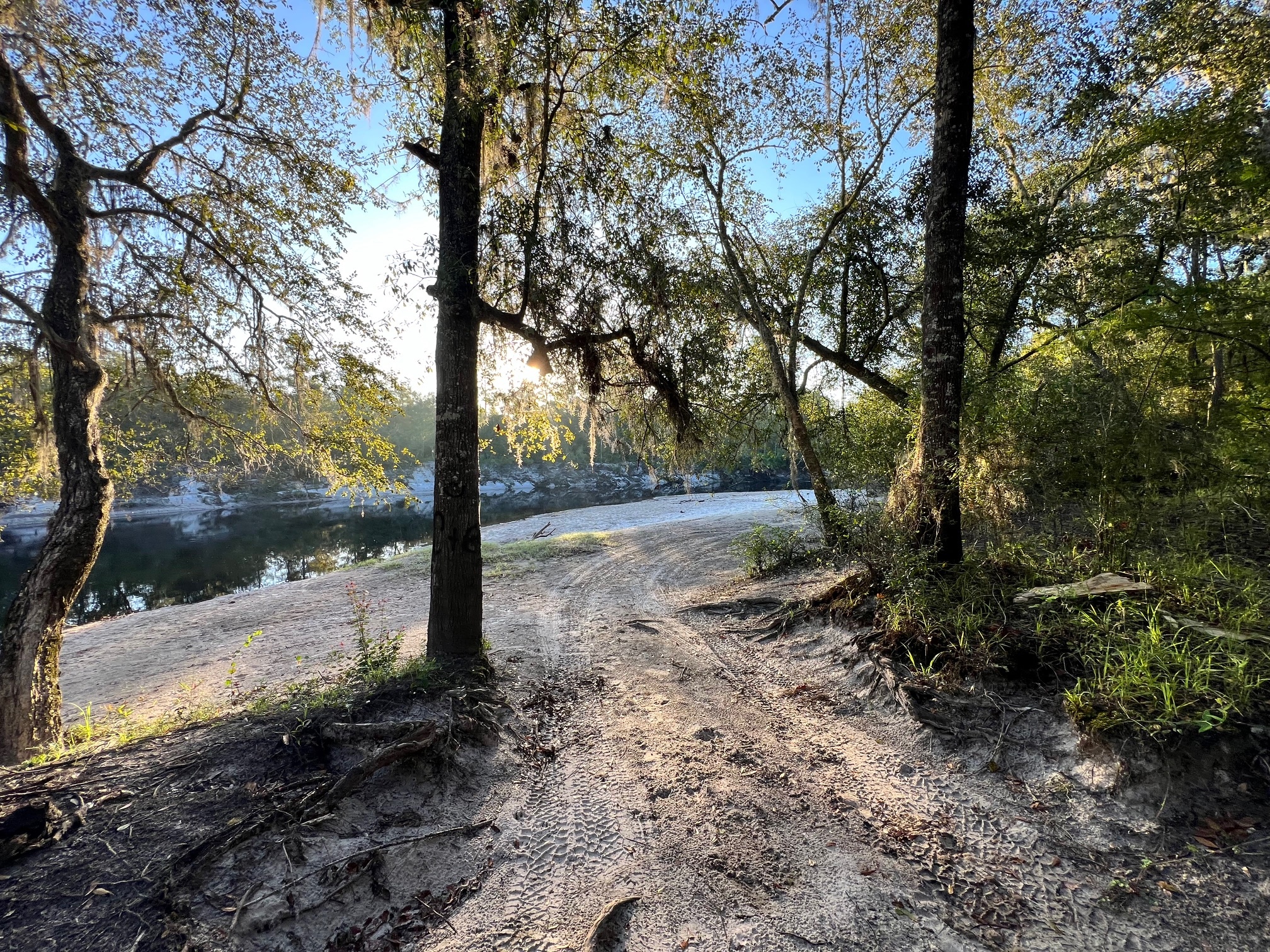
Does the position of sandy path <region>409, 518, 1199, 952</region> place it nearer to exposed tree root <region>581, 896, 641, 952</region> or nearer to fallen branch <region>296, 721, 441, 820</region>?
exposed tree root <region>581, 896, 641, 952</region>

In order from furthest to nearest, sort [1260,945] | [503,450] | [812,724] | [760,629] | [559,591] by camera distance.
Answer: [503,450], [559,591], [760,629], [812,724], [1260,945]

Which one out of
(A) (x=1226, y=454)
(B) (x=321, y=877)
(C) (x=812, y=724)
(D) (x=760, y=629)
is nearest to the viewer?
(B) (x=321, y=877)

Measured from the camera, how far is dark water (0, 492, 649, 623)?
1741 centimetres

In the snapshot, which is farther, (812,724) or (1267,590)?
(812,724)

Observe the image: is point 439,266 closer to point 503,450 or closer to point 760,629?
point 760,629

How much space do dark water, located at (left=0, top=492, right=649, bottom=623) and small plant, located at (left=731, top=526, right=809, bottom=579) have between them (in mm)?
8006

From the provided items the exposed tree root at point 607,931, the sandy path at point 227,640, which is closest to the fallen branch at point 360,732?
the exposed tree root at point 607,931

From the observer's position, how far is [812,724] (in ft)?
14.6

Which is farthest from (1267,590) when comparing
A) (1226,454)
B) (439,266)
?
(439,266)

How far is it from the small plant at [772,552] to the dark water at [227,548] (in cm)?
801

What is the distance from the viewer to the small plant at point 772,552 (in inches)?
376

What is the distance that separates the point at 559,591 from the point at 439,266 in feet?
21.8

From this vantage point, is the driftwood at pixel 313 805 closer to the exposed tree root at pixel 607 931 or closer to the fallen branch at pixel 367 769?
the fallen branch at pixel 367 769

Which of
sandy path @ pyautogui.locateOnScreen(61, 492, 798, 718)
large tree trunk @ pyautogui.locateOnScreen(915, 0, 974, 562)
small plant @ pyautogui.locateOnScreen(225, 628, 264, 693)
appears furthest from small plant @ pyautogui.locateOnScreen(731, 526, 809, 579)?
small plant @ pyautogui.locateOnScreen(225, 628, 264, 693)
